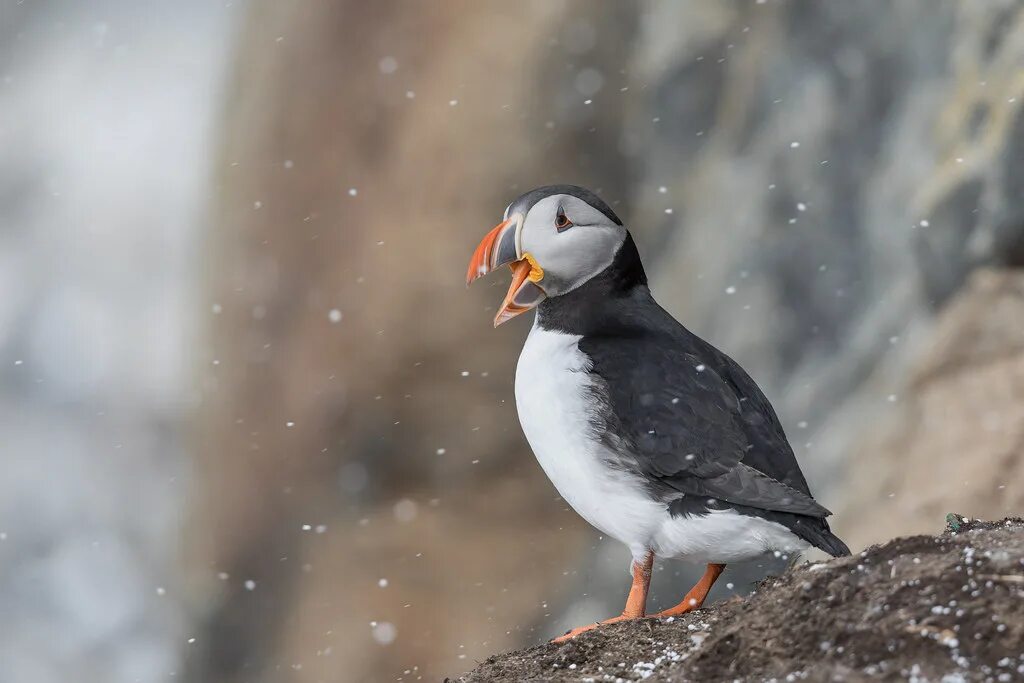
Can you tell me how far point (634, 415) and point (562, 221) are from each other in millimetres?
582

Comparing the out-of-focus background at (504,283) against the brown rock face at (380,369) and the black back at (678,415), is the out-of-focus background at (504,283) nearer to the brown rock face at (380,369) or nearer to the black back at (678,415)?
the brown rock face at (380,369)

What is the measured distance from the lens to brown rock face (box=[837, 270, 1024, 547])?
16.6 ft

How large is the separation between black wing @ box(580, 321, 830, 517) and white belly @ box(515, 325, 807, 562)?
0.05 metres

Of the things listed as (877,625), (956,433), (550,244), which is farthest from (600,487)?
(956,433)

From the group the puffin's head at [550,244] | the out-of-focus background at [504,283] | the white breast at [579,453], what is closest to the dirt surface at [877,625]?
the white breast at [579,453]

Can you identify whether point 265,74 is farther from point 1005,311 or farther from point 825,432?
point 1005,311

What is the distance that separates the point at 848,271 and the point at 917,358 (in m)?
0.56

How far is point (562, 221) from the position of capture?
3.06 meters

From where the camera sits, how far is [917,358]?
543cm

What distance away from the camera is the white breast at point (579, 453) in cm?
280

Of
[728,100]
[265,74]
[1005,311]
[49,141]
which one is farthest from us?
[49,141]

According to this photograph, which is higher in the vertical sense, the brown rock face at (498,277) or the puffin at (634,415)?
the brown rock face at (498,277)

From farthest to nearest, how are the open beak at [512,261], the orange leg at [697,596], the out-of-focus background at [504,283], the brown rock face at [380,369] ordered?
the brown rock face at [380,369]
the out-of-focus background at [504,283]
the open beak at [512,261]
the orange leg at [697,596]

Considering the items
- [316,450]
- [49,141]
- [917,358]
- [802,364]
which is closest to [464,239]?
[316,450]
